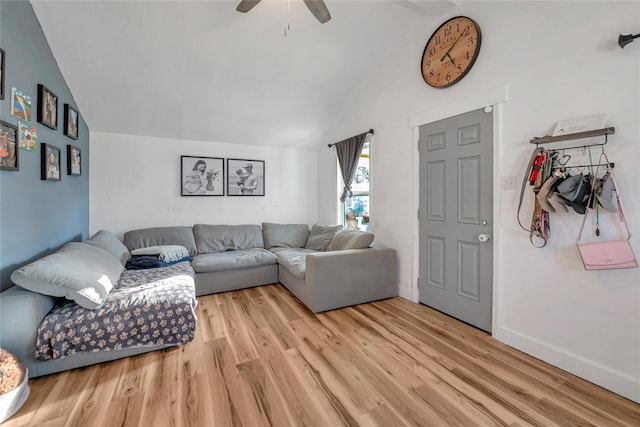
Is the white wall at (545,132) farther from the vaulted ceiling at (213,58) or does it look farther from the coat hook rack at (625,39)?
the vaulted ceiling at (213,58)

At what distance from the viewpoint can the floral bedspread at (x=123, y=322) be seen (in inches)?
68.5

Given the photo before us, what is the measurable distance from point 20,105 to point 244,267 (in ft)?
8.06

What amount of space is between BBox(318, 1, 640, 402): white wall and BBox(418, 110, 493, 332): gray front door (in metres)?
0.13

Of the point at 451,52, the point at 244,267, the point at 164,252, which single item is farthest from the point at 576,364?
the point at 164,252

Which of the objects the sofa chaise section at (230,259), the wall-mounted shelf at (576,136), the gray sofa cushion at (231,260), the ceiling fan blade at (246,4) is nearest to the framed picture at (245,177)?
the sofa chaise section at (230,259)

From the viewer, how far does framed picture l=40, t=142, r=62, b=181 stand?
2283 mm

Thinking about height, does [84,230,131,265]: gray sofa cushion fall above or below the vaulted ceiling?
below

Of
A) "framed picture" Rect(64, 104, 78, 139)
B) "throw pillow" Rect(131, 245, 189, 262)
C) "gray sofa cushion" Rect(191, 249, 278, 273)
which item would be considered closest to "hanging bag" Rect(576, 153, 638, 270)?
"gray sofa cushion" Rect(191, 249, 278, 273)

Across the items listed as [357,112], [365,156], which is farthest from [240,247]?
[357,112]

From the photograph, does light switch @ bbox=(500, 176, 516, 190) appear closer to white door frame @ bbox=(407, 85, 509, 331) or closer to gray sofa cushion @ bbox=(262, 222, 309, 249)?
white door frame @ bbox=(407, 85, 509, 331)

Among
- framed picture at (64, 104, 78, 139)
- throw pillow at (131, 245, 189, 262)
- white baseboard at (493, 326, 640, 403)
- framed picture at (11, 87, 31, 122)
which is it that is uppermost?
framed picture at (64, 104, 78, 139)

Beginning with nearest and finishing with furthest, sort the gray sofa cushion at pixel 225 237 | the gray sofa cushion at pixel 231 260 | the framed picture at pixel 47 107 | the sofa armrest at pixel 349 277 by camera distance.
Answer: the framed picture at pixel 47 107
the sofa armrest at pixel 349 277
the gray sofa cushion at pixel 231 260
the gray sofa cushion at pixel 225 237

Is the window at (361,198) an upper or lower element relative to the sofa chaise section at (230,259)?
upper

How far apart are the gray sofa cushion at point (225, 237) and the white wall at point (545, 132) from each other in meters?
3.01
